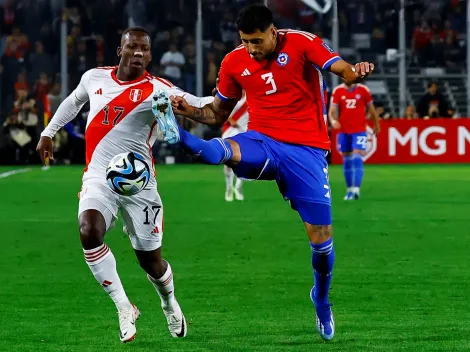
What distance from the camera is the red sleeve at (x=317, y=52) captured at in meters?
7.52

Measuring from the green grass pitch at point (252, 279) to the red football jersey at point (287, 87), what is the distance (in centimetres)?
129

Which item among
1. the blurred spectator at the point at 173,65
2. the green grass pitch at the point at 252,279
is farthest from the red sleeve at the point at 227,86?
the blurred spectator at the point at 173,65

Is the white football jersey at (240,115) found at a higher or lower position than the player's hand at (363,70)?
lower

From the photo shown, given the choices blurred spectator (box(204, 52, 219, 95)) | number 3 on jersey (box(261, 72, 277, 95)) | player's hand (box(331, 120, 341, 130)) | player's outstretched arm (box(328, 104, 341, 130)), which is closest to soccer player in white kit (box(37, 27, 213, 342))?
number 3 on jersey (box(261, 72, 277, 95))

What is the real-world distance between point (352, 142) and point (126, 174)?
13433mm

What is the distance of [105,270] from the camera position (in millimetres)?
7691

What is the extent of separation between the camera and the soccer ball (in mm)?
7375

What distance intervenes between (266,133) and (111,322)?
170cm

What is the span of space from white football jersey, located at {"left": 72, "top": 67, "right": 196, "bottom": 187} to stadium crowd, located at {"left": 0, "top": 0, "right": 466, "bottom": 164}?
22.5 meters

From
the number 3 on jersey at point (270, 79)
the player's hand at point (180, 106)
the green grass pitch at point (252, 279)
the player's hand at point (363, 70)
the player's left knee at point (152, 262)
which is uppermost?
the player's hand at point (363, 70)

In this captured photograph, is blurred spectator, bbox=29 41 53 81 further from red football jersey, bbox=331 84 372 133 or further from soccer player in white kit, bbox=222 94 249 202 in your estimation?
red football jersey, bbox=331 84 372 133

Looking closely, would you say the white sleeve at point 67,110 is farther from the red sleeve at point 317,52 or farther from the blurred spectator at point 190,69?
the blurred spectator at point 190,69

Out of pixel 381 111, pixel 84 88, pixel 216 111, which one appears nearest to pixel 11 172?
pixel 381 111

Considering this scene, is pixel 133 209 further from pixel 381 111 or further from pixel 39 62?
pixel 39 62
